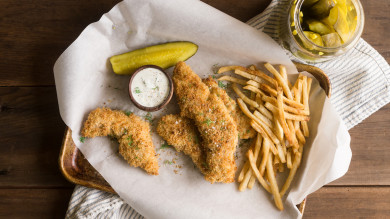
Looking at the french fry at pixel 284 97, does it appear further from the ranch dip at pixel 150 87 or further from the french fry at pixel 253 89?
the ranch dip at pixel 150 87

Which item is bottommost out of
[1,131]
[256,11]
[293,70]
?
[1,131]

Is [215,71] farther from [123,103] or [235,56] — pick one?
[123,103]

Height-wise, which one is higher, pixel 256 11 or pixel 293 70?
pixel 256 11

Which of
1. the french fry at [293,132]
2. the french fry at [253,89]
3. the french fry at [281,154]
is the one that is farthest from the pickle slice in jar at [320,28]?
the french fry at [281,154]

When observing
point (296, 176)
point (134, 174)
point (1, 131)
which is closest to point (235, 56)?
point (296, 176)

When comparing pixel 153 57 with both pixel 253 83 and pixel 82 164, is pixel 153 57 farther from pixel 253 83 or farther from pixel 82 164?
pixel 82 164

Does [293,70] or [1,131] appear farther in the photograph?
[1,131]

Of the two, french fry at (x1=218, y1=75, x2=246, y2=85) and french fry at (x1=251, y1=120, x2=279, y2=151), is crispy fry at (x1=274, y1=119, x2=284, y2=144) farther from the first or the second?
french fry at (x1=218, y1=75, x2=246, y2=85)
